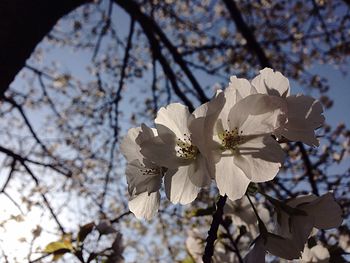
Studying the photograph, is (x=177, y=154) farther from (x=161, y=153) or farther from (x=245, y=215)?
(x=245, y=215)

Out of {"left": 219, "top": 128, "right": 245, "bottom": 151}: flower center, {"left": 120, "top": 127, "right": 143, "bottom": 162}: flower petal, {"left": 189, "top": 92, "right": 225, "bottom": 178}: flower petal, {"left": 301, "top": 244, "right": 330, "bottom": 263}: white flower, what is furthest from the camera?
{"left": 301, "top": 244, "right": 330, "bottom": 263}: white flower

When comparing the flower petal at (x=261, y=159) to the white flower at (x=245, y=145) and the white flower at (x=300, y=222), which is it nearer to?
the white flower at (x=245, y=145)

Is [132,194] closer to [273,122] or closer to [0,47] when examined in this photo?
[273,122]

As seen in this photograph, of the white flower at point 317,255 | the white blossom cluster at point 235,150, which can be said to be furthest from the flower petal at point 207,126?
the white flower at point 317,255

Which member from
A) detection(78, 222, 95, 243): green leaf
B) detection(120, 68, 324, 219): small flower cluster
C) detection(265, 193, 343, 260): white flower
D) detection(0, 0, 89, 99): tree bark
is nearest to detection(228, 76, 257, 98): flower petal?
detection(120, 68, 324, 219): small flower cluster

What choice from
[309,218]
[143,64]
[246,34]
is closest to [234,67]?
[143,64]

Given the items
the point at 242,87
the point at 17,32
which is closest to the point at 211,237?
the point at 242,87

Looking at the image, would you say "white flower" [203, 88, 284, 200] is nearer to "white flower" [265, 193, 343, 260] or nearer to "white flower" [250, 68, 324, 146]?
"white flower" [250, 68, 324, 146]

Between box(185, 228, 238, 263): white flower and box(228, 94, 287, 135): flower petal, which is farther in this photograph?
box(185, 228, 238, 263): white flower
